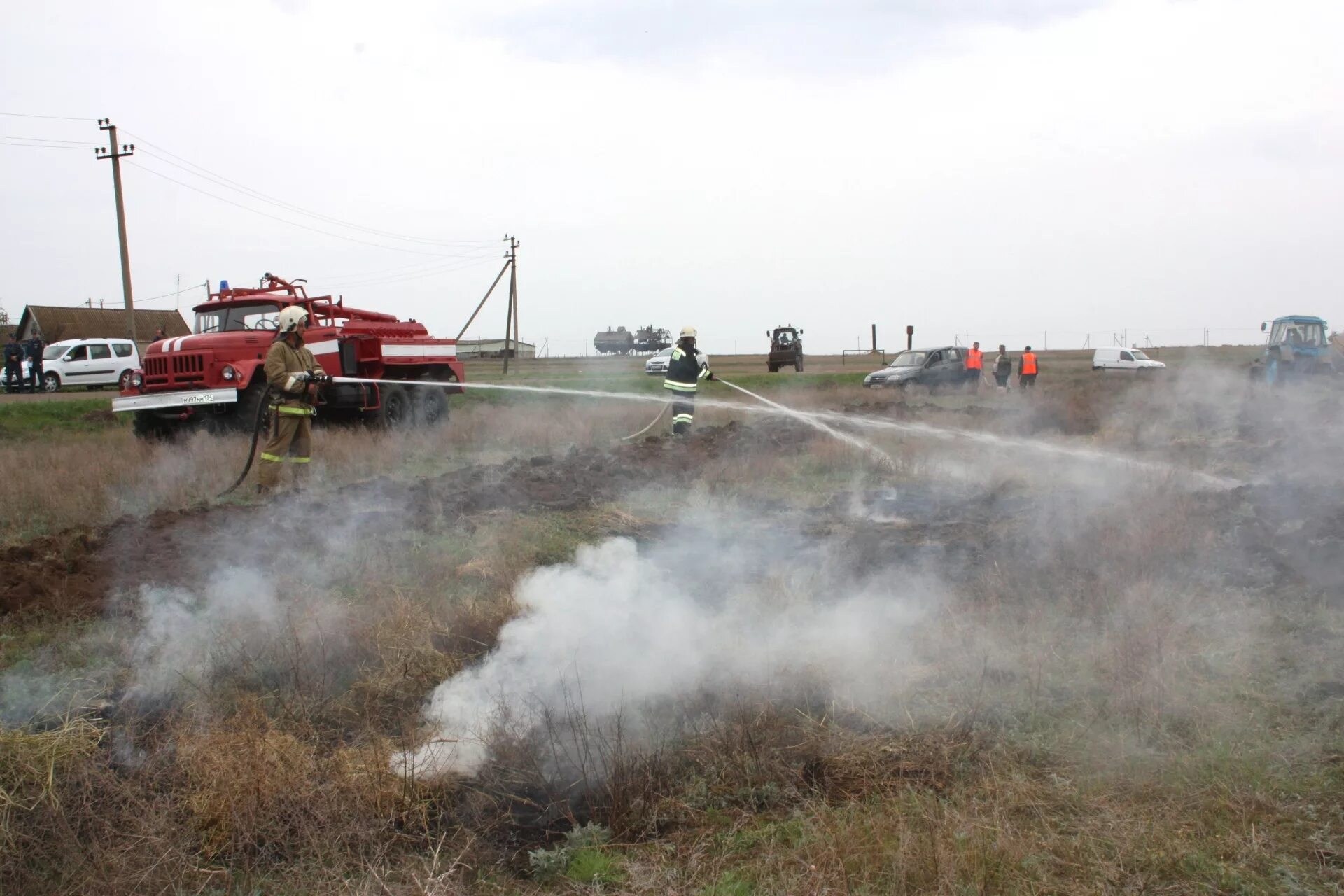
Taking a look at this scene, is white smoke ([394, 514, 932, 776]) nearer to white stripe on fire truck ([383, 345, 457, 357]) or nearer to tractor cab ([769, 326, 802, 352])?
white stripe on fire truck ([383, 345, 457, 357])

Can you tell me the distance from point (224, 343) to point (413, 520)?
238 inches

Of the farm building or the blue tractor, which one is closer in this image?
the blue tractor

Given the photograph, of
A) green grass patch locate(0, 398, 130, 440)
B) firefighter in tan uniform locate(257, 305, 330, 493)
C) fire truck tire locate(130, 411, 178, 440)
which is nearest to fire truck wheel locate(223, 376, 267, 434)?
fire truck tire locate(130, 411, 178, 440)

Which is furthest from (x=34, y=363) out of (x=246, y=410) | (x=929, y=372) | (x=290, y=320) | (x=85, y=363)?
(x=929, y=372)

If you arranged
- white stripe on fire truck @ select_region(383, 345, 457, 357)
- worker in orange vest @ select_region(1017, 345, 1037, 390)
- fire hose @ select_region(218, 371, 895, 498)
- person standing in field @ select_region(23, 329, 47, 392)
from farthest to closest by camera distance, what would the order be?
worker in orange vest @ select_region(1017, 345, 1037, 390), person standing in field @ select_region(23, 329, 47, 392), white stripe on fire truck @ select_region(383, 345, 457, 357), fire hose @ select_region(218, 371, 895, 498)

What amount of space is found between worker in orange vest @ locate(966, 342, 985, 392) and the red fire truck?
14935mm

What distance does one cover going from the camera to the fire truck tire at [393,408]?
42.0 feet

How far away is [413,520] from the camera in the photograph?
7020 millimetres

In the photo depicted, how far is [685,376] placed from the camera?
37.3ft

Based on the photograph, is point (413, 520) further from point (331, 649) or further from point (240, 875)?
point (240, 875)

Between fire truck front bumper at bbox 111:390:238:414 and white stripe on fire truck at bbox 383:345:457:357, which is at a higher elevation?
white stripe on fire truck at bbox 383:345:457:357

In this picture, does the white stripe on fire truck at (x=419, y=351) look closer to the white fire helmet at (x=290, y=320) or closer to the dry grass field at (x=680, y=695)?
the white fire helmet at (x=290, y=320)

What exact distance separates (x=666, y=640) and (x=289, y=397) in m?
5.47

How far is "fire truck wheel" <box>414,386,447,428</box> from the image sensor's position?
13703mm
